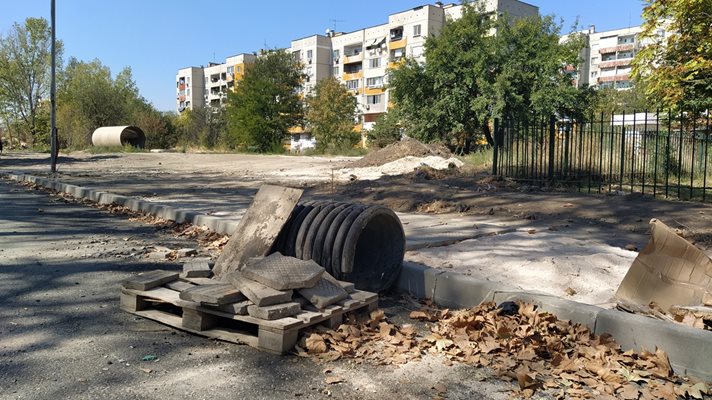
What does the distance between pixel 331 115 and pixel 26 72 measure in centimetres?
3702

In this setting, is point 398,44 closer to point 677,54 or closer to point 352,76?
point 352,76

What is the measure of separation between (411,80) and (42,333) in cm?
3063

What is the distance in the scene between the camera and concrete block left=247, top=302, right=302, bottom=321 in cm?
382

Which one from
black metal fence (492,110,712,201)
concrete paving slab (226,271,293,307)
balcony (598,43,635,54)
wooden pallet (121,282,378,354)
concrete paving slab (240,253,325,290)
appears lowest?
wooden pallet (121,282,378,354)

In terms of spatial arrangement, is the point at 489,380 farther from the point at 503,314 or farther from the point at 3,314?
the point at 3,314

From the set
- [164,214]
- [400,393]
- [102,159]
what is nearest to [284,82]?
[102,159]

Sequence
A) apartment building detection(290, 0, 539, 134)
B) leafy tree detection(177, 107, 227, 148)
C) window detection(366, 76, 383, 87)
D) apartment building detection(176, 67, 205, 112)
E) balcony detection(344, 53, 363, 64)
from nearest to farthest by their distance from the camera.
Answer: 1. leafy tree detection(177, 107, 227, 148)
2. apartment building detection(290, 0, 539, 134)
3. window detection(366, 76, 383, 87)
4. balcony detection(344, 53, 363, 64)
5. apartment building detection(176, 67, 205, 112)

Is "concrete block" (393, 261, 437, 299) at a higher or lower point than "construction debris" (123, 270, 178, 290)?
lower

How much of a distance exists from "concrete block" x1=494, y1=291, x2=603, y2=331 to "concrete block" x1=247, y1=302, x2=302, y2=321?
1819 millimetres

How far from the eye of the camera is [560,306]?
4.33 m

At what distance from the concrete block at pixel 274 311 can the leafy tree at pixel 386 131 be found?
32.0 meters

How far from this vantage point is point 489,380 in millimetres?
3484

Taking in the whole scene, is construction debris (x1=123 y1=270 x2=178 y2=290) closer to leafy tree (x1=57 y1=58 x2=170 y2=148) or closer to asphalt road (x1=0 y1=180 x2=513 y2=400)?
asphalt road (x1=0 y1=180 x2=513 y2=400)

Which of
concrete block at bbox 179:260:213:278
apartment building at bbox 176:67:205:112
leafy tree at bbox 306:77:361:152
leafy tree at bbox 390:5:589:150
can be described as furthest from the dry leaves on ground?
apartment building at bbox 176:67:205:112
